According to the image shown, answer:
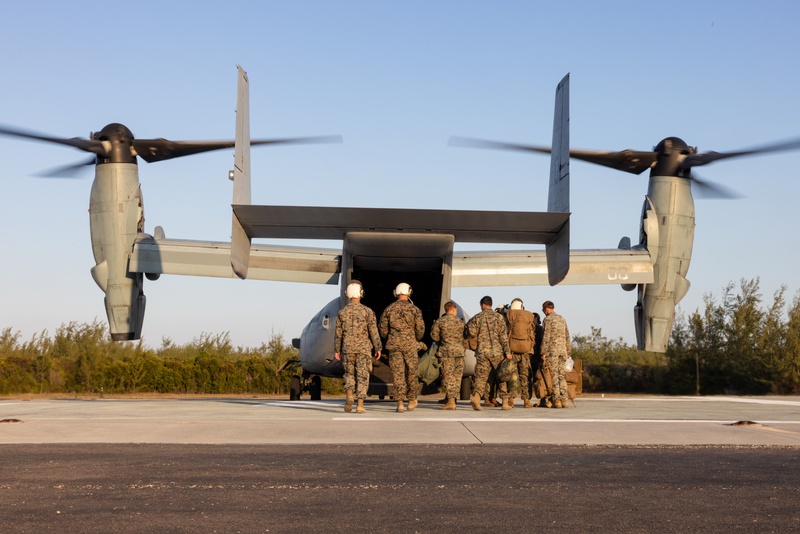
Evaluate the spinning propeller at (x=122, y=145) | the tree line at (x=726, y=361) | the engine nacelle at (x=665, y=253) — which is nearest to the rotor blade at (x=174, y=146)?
the spinning propeller at (x=122, y=145)

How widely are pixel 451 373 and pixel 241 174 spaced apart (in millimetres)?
4352

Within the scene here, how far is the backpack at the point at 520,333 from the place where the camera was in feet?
49.9

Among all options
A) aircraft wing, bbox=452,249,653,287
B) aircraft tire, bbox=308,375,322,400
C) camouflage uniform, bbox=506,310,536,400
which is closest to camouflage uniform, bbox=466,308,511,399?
camouflage uniform, bbox=506,310,536,400

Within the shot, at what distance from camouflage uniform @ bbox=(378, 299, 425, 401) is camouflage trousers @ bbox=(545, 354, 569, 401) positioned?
2.55 metres

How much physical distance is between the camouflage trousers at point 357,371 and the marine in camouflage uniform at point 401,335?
552mm

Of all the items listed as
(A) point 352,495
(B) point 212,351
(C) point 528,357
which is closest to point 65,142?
(C) point 528,357

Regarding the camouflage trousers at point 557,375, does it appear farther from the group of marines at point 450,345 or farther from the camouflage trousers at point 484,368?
the camouflage trousers at point 484,368

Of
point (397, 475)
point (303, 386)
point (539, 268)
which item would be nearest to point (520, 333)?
point (539, 268)

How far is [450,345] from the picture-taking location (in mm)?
14445

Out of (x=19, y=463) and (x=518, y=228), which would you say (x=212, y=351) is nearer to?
(x=518, y=228)

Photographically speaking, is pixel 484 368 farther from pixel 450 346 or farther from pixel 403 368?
pixel 403 368

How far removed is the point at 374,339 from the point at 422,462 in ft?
20.7

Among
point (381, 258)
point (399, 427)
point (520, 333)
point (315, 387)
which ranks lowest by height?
point (399, 427)

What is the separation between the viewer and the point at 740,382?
3156 cm
